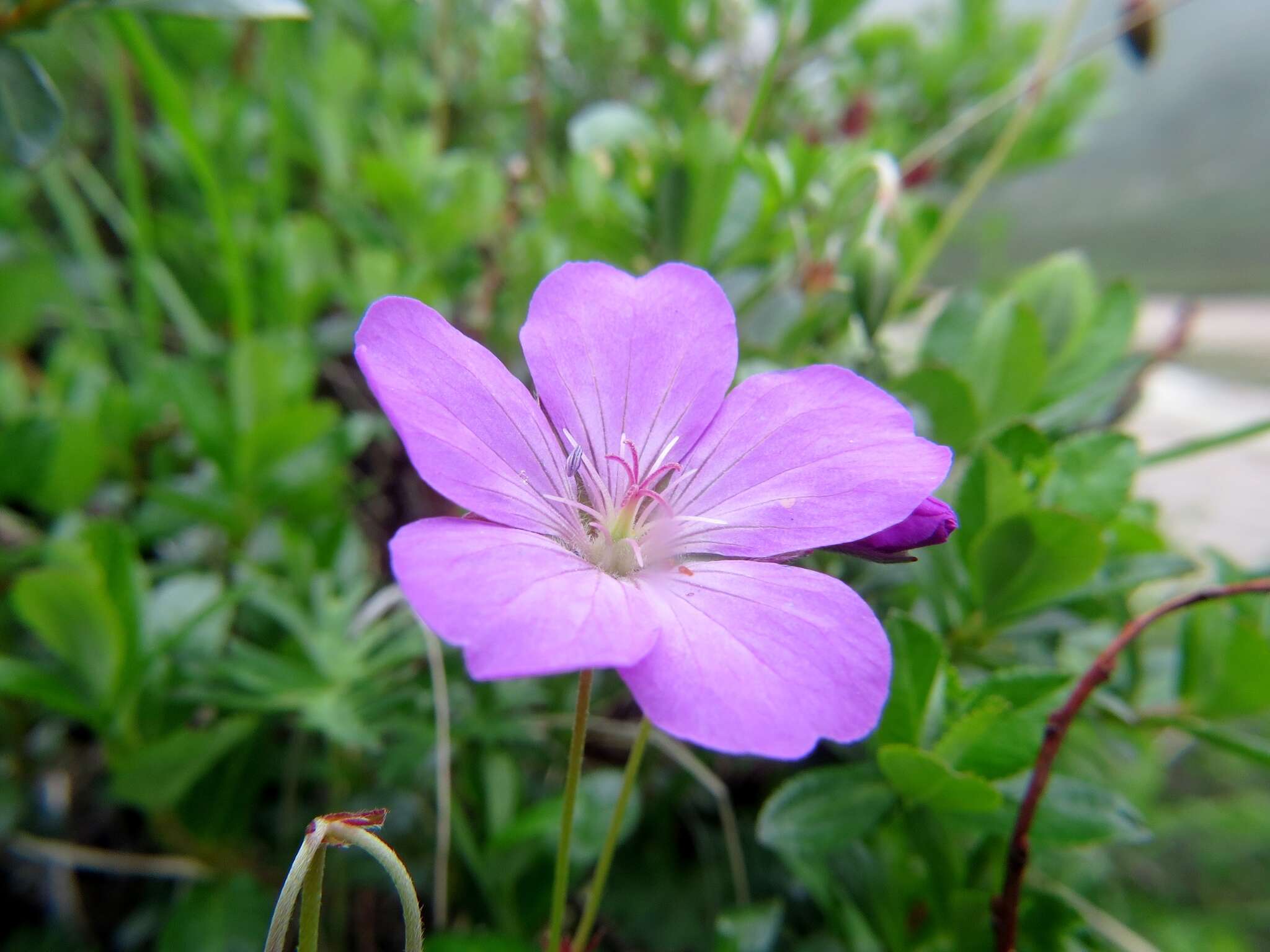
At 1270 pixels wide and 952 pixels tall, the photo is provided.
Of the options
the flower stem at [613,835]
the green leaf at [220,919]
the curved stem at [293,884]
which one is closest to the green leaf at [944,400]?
the flower stem at [613,835]

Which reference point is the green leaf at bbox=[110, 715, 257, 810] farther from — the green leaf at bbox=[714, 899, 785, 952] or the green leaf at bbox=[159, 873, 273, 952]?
the green leaf at bbox=[714, 899, 785, 952]

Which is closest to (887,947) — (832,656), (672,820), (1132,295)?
(672,820)

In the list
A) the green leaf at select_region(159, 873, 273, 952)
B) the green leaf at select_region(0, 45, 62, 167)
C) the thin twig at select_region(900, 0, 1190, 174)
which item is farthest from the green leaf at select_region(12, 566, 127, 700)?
the thin twig at select_region(900, 0, 1190, 174)

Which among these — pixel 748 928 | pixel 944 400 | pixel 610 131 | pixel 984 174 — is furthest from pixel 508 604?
pixel 984 174

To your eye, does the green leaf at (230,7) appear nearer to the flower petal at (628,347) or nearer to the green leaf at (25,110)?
the green leaf at (25,110)

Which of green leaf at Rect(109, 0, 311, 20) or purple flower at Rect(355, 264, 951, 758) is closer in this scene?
purple flower at Rect(355, 264, 951, 758)

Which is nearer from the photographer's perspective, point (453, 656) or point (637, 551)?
point (637, 551)

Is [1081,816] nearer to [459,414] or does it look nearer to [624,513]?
[624,513]
